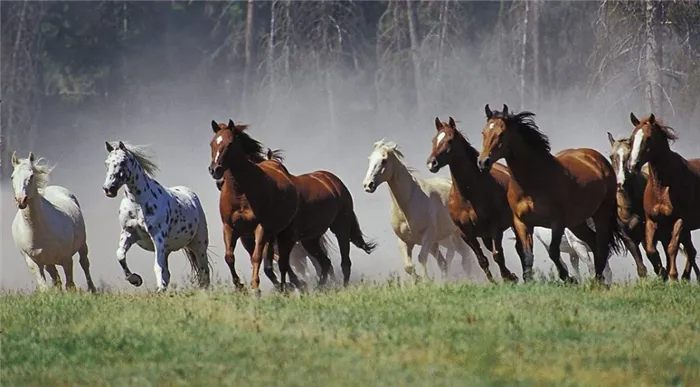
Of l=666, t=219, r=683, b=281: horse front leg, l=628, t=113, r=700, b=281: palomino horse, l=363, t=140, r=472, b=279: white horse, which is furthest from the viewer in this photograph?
l=363, t=140, r=472, b=279: white horse

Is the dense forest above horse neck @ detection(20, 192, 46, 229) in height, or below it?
above

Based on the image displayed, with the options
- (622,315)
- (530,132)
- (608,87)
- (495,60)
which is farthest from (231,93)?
(622,315)

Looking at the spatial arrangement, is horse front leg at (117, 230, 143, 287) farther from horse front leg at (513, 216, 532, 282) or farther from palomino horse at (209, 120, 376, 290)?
horse front leg at (513, 216, 532, 282)

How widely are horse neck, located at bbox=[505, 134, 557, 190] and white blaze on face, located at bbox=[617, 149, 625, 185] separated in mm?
1770

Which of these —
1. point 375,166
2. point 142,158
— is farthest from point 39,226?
point 375,166

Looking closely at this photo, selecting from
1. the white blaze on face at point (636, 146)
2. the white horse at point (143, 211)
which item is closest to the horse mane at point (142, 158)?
the white horse at point (143, 211)

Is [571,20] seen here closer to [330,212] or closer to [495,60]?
[495,60]

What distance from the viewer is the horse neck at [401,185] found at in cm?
2255

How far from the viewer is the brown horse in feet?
61.2

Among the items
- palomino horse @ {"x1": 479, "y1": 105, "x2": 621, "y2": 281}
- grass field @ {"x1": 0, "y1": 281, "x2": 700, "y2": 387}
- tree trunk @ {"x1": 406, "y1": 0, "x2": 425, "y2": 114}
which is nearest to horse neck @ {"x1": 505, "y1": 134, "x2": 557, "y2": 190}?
palomino horse @ {"x1": 479, "y1": 105, "x2": 621, "y2": 281}

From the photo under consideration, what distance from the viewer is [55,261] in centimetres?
2072

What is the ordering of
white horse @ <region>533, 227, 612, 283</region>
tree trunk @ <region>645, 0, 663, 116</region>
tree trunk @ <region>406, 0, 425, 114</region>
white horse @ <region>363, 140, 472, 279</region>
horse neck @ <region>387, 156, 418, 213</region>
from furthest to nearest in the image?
tree trunk @ <region>406, 0, 425, 114</region>, tree trunk @ <region>645, 0, 663, 116</region>, white horse @ <region>533, 227, 612, 283</region>, horse neck @ <region>387, 156, 418, 213</region>, white horse @ <region>363, 140, 472, 279</region>

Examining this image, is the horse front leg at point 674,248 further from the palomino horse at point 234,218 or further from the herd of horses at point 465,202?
the palomino horse at point 234,218

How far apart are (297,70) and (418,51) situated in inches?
165
